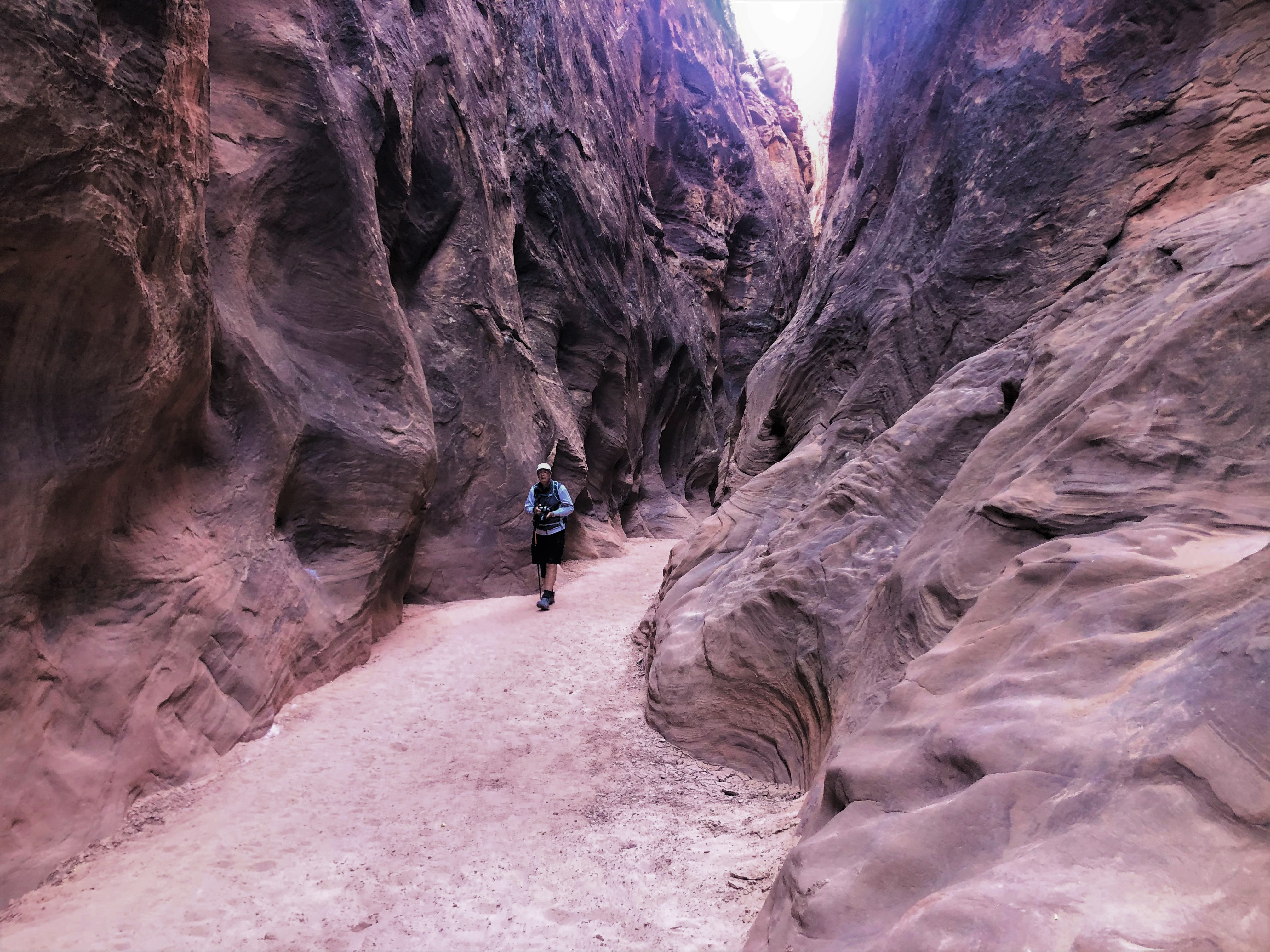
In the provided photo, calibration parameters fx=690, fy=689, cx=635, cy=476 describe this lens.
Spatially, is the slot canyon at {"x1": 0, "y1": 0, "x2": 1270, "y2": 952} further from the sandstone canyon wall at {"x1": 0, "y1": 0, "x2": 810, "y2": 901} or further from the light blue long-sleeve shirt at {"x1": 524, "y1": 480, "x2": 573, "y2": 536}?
the light blue long-sleeve shirt at {"x1": 524, "y1": 480, "x2": 573, "y2": 536}

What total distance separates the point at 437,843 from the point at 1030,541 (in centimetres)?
312

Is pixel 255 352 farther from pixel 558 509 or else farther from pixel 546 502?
pixel 558 509

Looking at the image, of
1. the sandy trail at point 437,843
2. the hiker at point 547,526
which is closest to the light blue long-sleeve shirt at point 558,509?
the hiker at point 547,526

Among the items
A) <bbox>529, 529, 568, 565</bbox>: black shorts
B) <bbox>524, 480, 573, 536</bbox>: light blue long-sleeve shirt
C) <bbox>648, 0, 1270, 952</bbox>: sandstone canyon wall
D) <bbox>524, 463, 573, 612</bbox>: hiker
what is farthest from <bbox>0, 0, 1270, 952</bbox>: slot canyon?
<bbox>524, 480, 573, 536</bbox>: light blue long-sleeve shirt

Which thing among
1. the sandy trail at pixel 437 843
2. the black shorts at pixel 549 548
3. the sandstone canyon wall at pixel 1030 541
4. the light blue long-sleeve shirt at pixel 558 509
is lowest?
the sandy trail at pixel 437 843

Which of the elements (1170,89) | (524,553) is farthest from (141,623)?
(1170,89)

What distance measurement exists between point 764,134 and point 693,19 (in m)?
6.98

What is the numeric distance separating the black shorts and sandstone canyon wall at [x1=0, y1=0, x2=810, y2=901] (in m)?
1.24

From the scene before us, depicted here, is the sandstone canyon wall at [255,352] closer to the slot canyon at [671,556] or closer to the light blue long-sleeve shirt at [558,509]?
the slot canyon at [671,556]

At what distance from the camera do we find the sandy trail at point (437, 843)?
2.68m

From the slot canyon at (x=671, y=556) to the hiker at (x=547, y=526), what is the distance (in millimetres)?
444

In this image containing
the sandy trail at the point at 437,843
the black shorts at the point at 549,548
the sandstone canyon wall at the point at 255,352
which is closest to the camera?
the sandy trail at the point at 437,843

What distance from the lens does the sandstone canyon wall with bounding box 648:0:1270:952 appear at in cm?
161

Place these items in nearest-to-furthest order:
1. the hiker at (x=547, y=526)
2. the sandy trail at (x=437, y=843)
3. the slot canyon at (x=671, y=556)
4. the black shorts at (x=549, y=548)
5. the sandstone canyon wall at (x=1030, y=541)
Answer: the sandstone canyon wall at (x=1030, y=541)
the slot canyon at (x=671, y=556)
the sandy trail at (x=437, y=843)
the hiker at (x=547, y=526)
the black shorts at (x=549, y=548)
